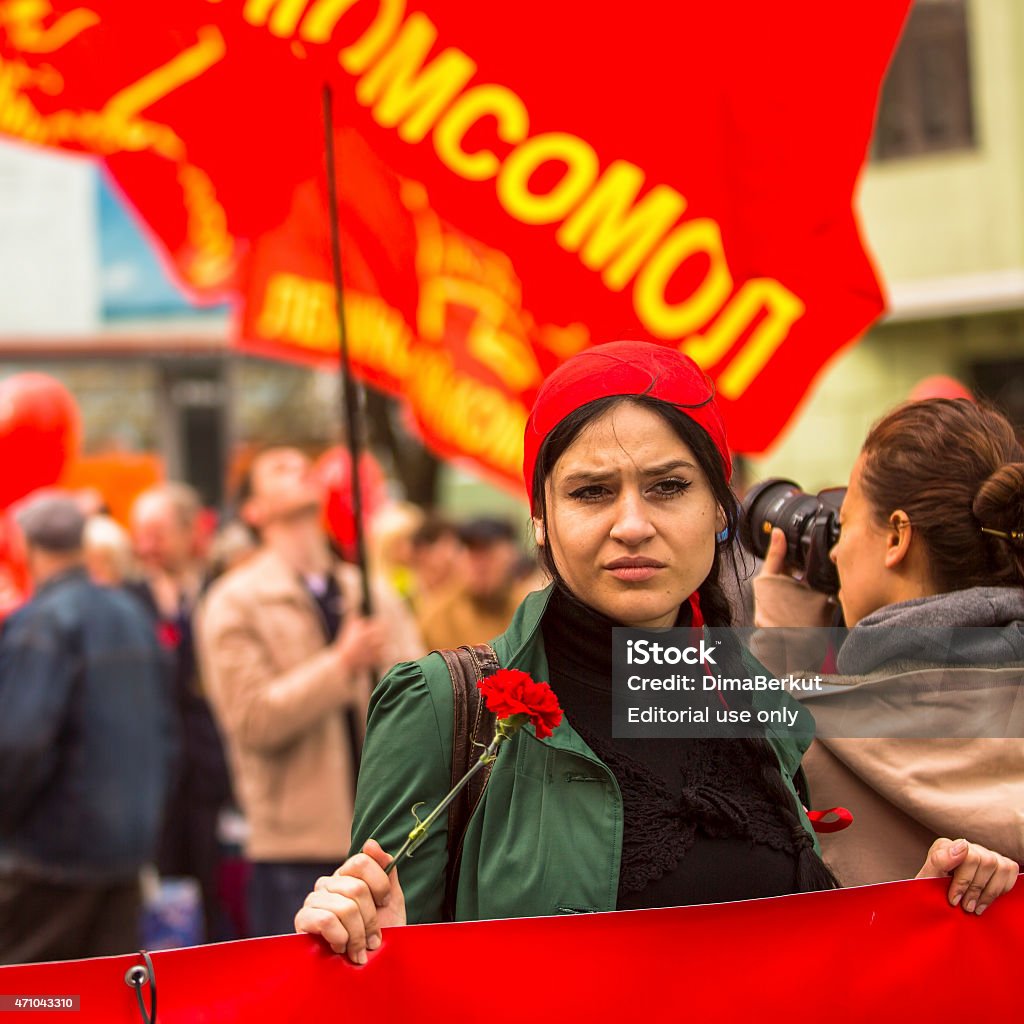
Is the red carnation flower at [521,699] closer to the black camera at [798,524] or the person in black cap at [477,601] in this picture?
the black camera at [798,524]

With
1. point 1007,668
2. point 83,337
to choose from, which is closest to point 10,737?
point 1007,668

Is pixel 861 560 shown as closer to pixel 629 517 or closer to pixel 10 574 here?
pixel 629 517

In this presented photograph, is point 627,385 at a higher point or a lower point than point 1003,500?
higher

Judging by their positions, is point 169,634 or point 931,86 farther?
point 931,86

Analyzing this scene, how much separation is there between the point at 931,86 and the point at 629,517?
13353 millimetres

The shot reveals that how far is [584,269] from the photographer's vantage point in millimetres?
3691

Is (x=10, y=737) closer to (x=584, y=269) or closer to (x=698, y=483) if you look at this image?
(x=584, y=269)

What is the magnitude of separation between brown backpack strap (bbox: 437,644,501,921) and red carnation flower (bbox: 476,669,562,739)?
0.10 metres

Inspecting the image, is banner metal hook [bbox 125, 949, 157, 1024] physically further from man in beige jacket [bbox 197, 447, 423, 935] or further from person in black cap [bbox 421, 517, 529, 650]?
person in black cap [bbox 421, 517, 529, 650]

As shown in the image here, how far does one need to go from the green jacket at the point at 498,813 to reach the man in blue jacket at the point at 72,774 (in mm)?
3372

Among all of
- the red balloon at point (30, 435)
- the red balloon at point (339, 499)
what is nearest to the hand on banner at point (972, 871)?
the red balloon at point (339, 499)

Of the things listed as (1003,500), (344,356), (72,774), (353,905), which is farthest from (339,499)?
(353,905)

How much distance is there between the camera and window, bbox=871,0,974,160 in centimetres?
1401

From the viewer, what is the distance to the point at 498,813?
188 centimetres
